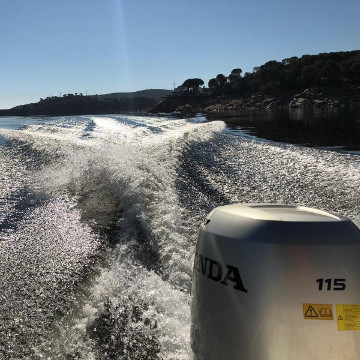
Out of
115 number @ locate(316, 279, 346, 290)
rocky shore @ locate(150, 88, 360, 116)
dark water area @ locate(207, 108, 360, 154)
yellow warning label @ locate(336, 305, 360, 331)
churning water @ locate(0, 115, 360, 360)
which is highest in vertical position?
115 number @ locate(316, 279, 346, 290)

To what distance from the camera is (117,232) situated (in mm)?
4512

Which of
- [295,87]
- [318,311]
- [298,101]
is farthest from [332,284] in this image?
[295,87]

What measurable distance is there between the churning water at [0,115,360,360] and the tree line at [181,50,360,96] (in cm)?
7753

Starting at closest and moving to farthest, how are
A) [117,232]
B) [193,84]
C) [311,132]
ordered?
[117,232], [311,132], [193,84]

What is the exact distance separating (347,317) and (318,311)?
0.46 ft

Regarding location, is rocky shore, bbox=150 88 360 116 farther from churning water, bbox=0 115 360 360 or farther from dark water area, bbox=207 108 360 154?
churning water, bbox=0 115 360 360

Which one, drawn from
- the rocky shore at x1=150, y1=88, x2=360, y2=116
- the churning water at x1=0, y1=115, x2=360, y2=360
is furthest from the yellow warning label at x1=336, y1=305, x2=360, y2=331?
the rocky shore at x1=150, y1=88, x2=360, y2=116

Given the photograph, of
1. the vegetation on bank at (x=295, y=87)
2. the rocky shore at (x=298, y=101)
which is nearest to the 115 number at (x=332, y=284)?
the rocky shore at (x=298, y=101)

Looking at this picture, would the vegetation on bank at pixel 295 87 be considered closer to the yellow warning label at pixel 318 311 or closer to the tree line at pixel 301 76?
the tree line at pixel 301 76

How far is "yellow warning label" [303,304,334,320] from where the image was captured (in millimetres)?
1632

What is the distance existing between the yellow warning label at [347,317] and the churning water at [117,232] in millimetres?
1202

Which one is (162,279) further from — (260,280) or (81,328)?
(260,280)

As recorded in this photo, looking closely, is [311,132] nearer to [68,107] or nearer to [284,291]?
[284,291]

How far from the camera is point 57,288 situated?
3.18 metres
